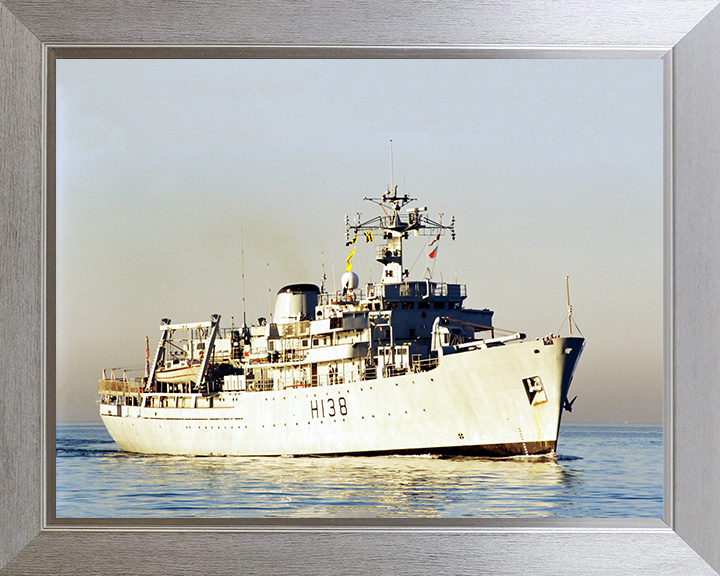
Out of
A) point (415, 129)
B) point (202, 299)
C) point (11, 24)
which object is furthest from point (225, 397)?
point (11, 24)

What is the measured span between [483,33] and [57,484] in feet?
10.8

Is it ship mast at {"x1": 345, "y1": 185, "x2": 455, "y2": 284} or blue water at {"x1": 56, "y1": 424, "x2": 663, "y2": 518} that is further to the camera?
ship mast at {"x1": 345, "y1": 185, "x2": 455, "y2": 284}

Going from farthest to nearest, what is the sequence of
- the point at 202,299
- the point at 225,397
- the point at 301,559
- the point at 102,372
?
the point at 225,397, the point at 202,299, the point at 102,372, the point at 301,559

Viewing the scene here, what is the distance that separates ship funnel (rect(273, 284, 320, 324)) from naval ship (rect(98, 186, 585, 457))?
0.03 m

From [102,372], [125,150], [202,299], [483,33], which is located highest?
[483,33]

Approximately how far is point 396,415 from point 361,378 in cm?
93

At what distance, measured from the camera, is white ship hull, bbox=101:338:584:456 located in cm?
790

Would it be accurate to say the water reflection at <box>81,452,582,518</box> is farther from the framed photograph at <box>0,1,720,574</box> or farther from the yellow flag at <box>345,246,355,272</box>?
the yellow flag at <box>345,246,355,272</box>

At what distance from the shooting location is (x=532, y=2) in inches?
169

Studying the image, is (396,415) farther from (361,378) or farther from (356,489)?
(356,489)

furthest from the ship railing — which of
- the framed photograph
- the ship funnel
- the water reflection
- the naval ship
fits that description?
the framed photograph

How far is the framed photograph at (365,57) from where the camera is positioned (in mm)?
4152

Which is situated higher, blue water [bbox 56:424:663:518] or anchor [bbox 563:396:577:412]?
anchor [bbox 563:396:577:412]

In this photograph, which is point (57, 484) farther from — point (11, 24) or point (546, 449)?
point (546, 449)
